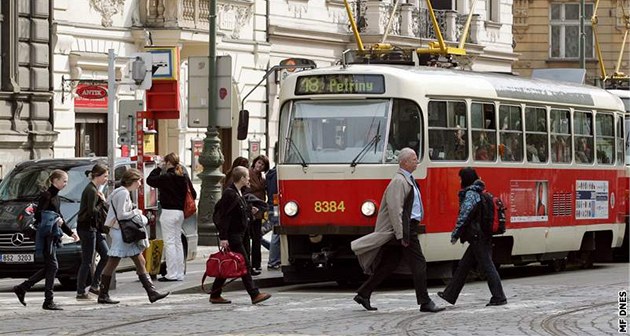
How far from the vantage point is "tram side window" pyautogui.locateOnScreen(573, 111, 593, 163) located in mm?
27672

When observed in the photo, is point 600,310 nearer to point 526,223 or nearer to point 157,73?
point 526,223

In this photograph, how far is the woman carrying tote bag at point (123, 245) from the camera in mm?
20594

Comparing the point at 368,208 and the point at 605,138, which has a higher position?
the point at 605,138

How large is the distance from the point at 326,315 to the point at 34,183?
23.5 ft

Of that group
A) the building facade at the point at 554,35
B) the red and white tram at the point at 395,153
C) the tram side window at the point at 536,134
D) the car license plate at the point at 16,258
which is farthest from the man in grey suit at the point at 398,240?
the building facade at the point at 554,35

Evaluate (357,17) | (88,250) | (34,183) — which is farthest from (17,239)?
(357,17)

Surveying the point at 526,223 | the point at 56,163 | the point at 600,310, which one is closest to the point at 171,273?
the point at 56,163

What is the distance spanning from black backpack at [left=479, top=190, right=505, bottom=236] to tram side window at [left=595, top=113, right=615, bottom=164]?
8.57 meters

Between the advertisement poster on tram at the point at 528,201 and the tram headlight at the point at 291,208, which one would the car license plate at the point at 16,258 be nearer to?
the tram headlight at the point at 291,208

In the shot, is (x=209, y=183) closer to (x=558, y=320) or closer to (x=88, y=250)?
(x=88, y=250)

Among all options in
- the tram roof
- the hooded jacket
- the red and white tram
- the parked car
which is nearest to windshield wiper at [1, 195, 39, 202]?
the parked car

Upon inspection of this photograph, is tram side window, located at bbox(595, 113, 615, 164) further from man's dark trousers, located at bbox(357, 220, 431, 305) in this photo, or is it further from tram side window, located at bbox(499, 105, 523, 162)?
man's dark trousers, located at bbox(357, 220, 431, 305)

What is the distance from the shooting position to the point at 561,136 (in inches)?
1067

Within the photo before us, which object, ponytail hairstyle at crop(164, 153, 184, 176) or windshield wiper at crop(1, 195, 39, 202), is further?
Result: windshield wiper at crop(1, 195, 39, 202)
